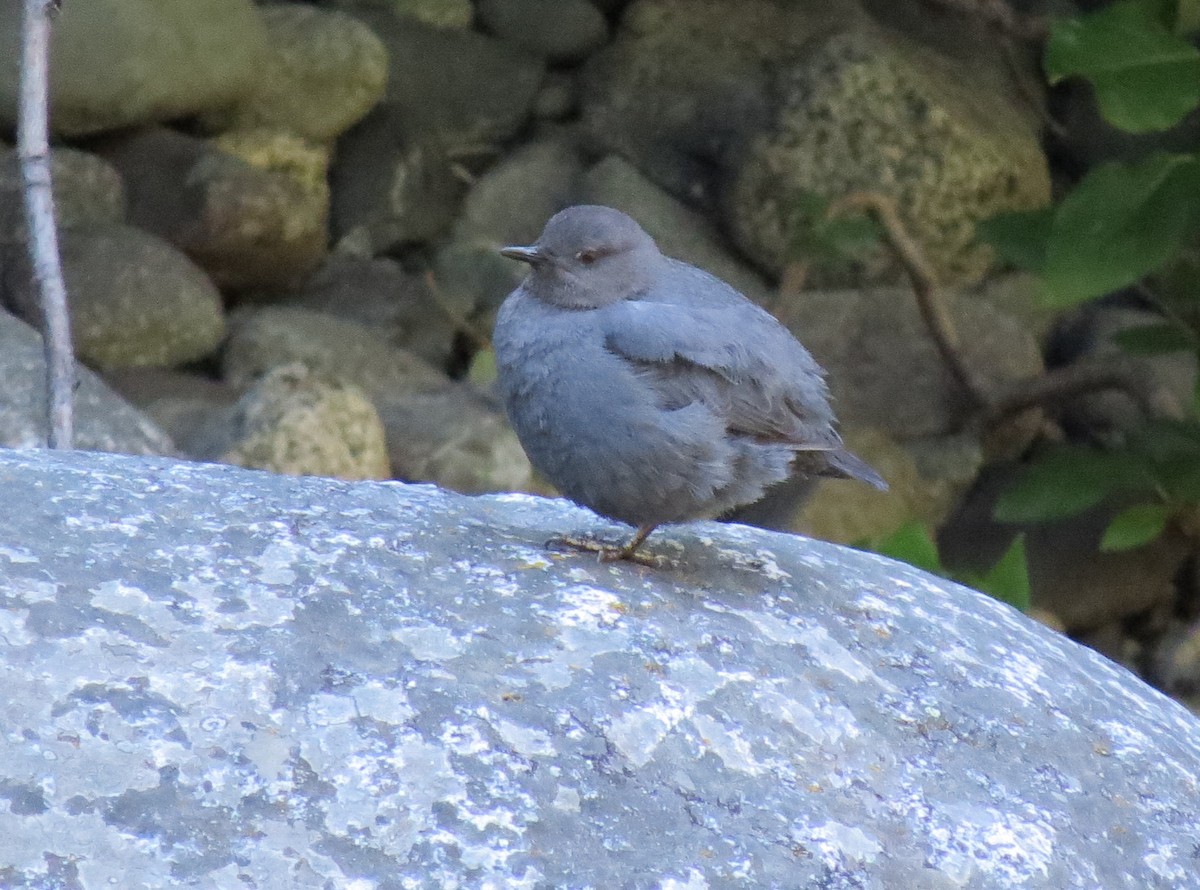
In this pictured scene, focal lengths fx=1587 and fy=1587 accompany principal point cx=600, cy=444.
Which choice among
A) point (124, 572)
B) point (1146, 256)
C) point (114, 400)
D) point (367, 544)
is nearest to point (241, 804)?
point (124, 572)

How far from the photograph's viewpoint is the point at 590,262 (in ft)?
9.21

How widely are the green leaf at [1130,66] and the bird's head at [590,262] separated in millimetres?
2655

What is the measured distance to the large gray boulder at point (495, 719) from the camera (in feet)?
5.83

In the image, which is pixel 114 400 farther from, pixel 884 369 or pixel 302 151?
pixel 884 369

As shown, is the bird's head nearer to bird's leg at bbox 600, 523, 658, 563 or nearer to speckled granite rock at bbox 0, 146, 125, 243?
bird's leg at bbox 600, 523, 658, 563

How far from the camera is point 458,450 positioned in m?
5.76

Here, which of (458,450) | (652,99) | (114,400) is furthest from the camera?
(652,99)

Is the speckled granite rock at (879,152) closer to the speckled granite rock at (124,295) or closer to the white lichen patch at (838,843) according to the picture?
the speckled granite rock at (124,295)

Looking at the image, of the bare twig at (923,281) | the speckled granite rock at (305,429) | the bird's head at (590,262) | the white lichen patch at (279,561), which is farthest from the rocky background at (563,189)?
the white lichen patch at (279,561)

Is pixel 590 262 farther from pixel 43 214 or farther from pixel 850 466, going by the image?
pixel 43 214

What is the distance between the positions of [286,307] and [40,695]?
4.49m

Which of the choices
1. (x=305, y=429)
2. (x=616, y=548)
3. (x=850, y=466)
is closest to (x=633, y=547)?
(x=616, y=548)

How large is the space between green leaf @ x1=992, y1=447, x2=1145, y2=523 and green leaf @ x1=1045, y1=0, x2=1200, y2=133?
1.36 meters

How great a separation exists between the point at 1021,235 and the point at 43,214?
3766 millimetres
